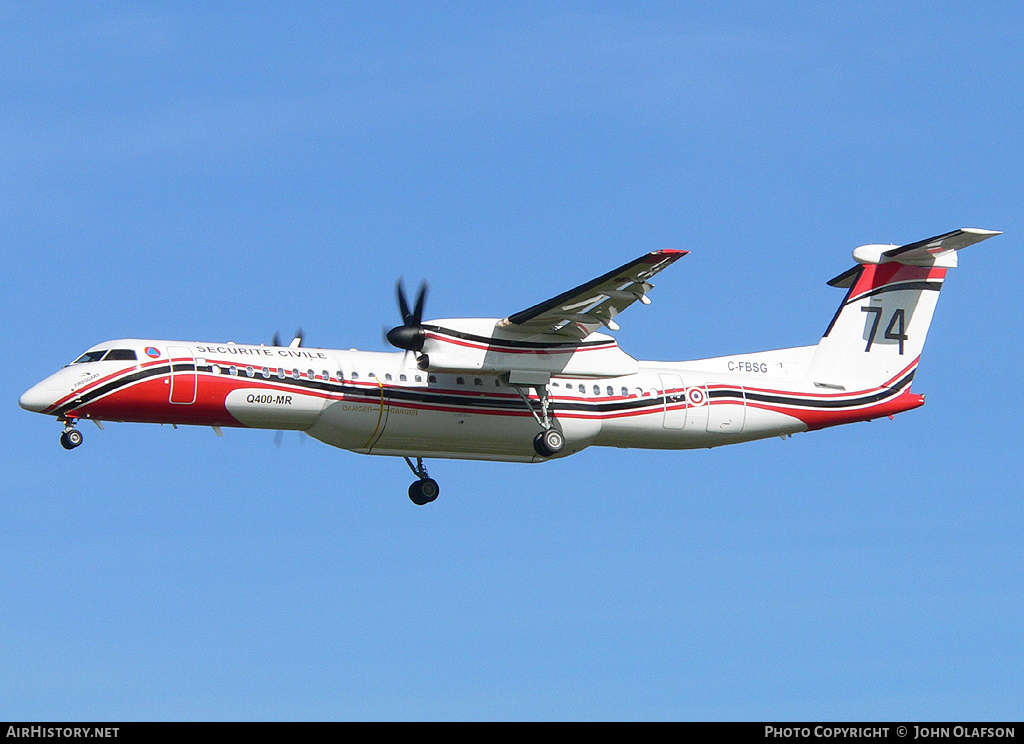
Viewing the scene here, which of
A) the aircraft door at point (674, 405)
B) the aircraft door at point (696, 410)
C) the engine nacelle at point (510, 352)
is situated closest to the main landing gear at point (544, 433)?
the engine nacelle at point (510, 352)

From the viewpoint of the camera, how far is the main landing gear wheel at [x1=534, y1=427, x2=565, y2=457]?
23453mm

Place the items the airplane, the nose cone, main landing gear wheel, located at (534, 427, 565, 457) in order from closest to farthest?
the nose cone → the airplane → main landing gear wheel, located at (534, 427, 565, 457)

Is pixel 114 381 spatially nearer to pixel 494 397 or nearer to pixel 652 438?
pixel 494 397

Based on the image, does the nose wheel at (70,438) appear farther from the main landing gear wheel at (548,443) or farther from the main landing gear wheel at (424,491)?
the main landing gear wheel at (548,443)

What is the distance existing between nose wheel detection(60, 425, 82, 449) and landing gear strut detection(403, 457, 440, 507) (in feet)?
20.9

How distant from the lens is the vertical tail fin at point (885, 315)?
86.0 ft

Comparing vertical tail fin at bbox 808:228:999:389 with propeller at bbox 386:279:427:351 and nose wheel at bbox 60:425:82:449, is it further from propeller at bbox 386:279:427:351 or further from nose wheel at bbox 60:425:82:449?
nose wheel at bbox 60:425:82:449

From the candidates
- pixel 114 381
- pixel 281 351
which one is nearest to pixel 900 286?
pixel 281 351

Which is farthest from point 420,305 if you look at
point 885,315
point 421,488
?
point 885,315

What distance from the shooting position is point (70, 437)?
21391 mm

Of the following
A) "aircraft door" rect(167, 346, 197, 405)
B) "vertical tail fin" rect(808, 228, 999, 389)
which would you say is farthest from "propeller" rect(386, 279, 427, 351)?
"vertical tail fin" rect(808, 228, 999, 389)

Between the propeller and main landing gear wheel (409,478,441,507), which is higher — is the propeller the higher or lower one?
the higher one

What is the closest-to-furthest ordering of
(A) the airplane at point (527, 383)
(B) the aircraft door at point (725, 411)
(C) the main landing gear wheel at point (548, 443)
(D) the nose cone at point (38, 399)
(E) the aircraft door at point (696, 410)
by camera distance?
1. (D) the nose cone at point (38, 399)
2. (A) the airplane at point (527, 383)
3. (C) the main landing gear wheel at point (548, 443)
4. (E) the aircraft door at point (696, 410)
5. (B) the aircraft door at point (725, 411)

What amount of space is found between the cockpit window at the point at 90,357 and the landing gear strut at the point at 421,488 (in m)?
6.27
